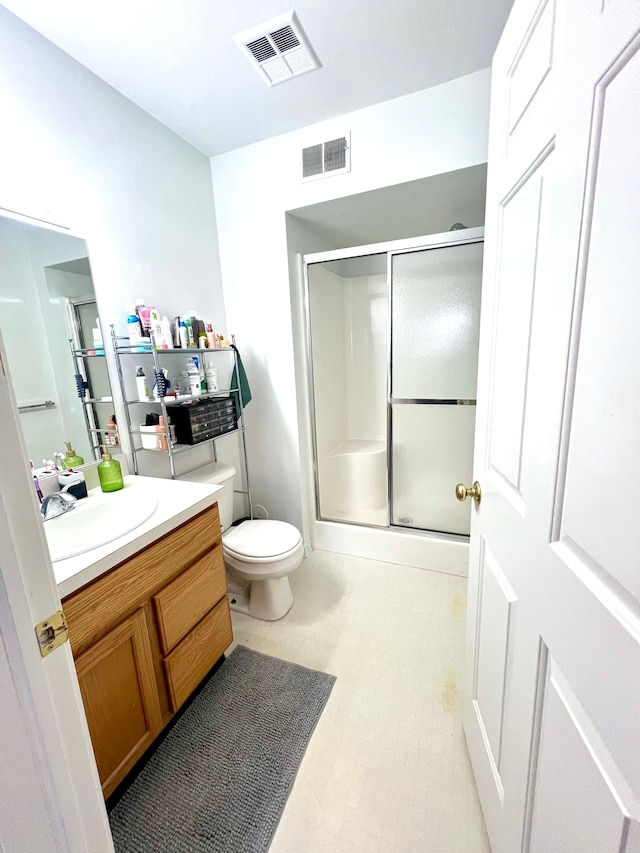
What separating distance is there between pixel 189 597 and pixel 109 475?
61cm

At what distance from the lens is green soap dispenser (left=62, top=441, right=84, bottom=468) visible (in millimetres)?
1346

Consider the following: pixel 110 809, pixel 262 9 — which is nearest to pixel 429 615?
pixel 110 809

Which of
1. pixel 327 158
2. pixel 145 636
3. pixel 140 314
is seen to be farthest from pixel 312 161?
pixel 145 636

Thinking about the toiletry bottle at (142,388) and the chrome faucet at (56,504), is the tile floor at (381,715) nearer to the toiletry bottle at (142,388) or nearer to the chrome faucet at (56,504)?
the chrome faucet at (56,504)

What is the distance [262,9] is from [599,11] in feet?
4.27

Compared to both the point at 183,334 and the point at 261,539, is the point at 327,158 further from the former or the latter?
the point at 261,539

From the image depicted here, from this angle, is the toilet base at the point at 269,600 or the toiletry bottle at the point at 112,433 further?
the toilet base at the point at 269,600

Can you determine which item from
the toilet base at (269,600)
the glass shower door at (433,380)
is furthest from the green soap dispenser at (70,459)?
the glass shower door at (433,380)

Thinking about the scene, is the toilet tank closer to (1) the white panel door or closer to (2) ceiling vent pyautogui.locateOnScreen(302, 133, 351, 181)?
(1) the white panel door

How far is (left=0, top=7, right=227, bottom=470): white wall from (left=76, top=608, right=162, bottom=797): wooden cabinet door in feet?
3.18

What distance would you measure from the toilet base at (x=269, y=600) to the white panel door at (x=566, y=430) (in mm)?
1100

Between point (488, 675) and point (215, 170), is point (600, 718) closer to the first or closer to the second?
point (488, 675)

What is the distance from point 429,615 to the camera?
5.71 feet

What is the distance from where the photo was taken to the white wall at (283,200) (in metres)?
1.53
